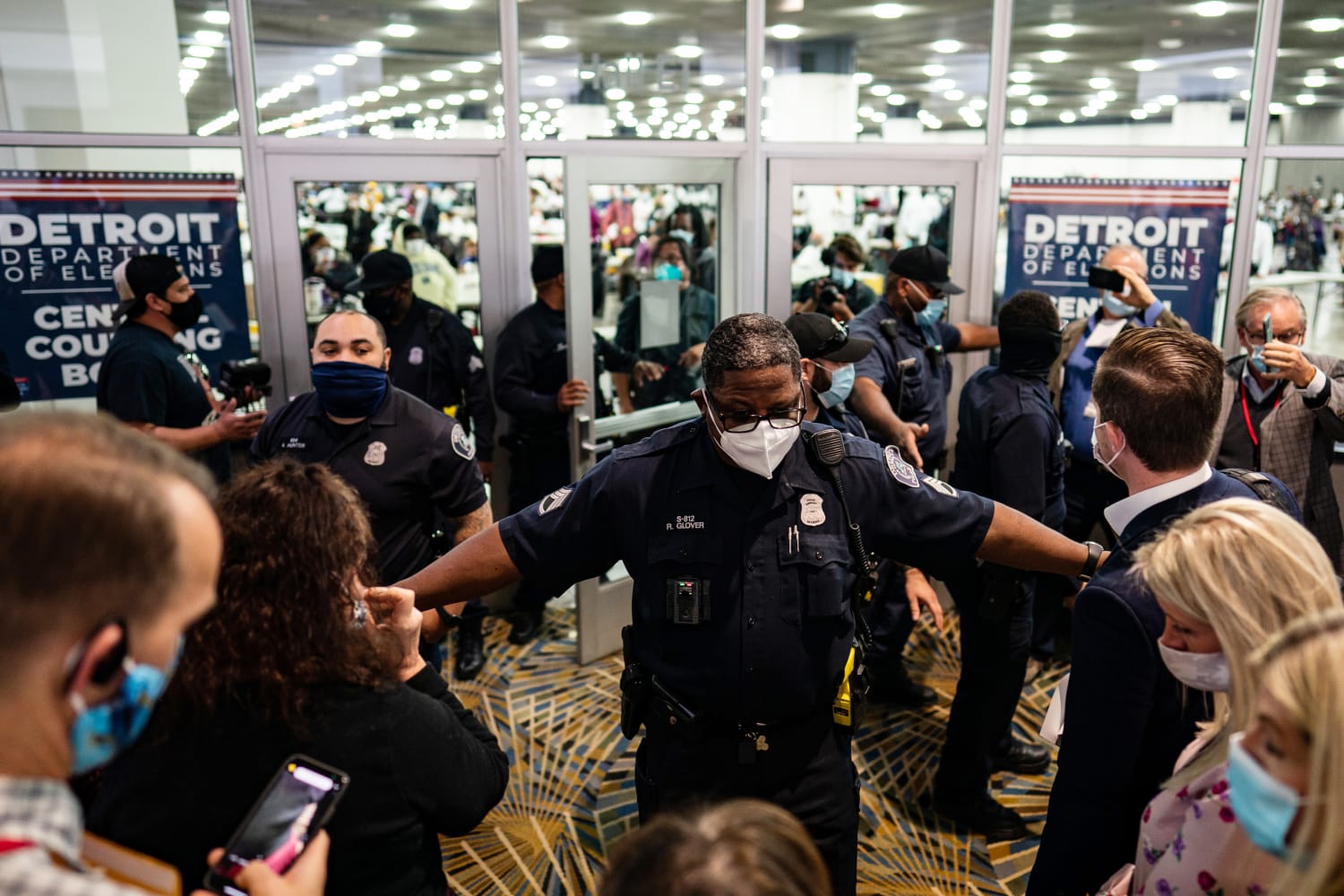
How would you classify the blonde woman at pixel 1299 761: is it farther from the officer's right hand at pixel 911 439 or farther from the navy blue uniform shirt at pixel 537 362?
the navy blue uniform shirt at pixel 537 362

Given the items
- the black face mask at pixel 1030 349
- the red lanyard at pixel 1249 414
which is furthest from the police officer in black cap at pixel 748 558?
the red lanyard at pixel 1249 414

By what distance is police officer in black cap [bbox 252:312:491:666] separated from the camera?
2816 millimetres

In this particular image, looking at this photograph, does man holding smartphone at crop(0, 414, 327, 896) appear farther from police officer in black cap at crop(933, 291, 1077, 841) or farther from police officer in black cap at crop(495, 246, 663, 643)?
police officer in black cap at crop(495, 246, 663, 643)

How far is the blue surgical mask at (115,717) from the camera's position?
33.5 inches

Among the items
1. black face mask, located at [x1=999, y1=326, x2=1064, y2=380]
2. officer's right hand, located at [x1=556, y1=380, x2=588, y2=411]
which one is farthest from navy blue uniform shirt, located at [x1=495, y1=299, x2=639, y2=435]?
black face mask, located at [x1=999, y1=326, x2=1064, y2=380]

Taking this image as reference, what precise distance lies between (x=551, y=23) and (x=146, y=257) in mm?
1908

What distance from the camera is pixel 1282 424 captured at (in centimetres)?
359

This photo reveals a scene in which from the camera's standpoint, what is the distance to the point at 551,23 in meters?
4.27

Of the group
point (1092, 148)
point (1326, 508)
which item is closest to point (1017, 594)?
point (1326, 508)

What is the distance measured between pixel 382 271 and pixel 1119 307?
10.0ft

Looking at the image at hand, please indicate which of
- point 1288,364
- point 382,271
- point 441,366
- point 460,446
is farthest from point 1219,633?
point 382,271

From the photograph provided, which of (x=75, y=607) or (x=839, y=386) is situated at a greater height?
(x=75, y=607)

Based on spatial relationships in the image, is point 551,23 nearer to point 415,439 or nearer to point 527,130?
point 527,130

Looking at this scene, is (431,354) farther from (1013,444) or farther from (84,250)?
(1013,444)
